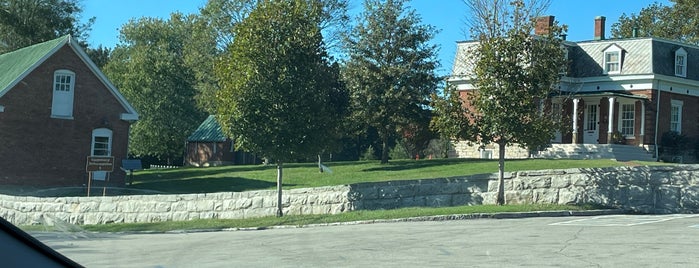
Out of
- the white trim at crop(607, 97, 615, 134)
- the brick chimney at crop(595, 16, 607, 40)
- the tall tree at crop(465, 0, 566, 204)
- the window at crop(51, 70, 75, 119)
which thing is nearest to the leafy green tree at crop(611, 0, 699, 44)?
the brick chimney at crop(595, 16, 607, 40)

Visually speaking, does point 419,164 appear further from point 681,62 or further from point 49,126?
point 49,126

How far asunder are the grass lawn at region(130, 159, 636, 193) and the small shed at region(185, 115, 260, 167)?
15862mm

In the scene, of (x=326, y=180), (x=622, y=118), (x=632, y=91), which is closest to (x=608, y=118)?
(x=622, y=118)

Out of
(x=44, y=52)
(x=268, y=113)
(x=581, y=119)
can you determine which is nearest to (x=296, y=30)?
(x=268, y=113)

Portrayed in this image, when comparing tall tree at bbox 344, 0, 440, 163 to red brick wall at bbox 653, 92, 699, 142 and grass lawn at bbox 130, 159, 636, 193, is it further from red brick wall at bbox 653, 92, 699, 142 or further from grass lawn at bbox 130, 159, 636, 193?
red brick wall at bbox 653, 92, 699, 142

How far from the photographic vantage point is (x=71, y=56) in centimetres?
3284

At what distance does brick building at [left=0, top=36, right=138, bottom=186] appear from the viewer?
104 ft

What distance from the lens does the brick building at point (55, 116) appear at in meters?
31.6

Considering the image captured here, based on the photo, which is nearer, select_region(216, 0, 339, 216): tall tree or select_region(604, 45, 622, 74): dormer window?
select_region(216, 0, 339, 216): tall tree

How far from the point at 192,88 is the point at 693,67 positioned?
37466 mm

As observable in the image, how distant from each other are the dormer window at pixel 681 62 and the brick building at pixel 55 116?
95.7 feet

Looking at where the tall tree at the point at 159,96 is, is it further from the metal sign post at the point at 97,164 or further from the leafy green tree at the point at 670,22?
the leafy green tree at the point at 670,22

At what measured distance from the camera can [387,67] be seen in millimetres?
34562

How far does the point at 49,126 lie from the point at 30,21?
19.9 meters
